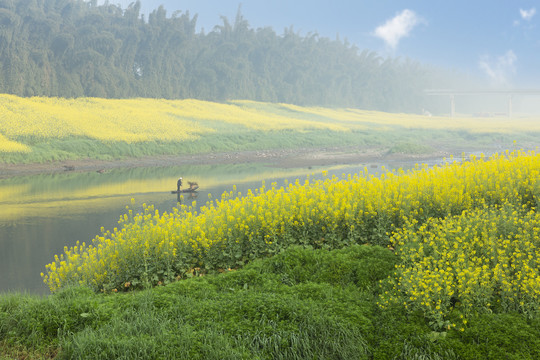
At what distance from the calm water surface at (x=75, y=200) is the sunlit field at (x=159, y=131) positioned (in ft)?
18.7

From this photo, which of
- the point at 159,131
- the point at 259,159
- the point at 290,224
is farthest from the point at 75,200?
the point at 159,131

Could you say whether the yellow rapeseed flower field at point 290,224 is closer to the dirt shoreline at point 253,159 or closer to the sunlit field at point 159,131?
the dirt shoreline at point 253,159

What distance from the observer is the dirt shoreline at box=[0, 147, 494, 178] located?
27.3 meters

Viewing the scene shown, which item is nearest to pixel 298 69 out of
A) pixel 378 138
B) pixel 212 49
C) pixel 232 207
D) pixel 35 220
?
pixel 212 49

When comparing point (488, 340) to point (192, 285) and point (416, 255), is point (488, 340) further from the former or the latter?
point (192, 285)

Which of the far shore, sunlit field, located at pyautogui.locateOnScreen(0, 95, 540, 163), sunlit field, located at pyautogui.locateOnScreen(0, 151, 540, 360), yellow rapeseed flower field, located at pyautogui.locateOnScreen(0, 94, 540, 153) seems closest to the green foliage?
the far shore

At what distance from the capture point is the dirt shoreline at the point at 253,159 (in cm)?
2727

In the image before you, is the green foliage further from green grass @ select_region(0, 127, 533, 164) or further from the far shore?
the far shore

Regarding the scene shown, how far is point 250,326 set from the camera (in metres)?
4.94

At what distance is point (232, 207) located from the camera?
871cm

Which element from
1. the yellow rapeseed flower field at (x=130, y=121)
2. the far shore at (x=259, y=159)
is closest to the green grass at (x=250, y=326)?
the far shore at (x=259, y=159)

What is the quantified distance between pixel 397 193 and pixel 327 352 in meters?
4.24

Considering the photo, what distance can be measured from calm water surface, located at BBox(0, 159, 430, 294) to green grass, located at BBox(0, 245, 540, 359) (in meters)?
4.07

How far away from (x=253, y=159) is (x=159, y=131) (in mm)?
9636
